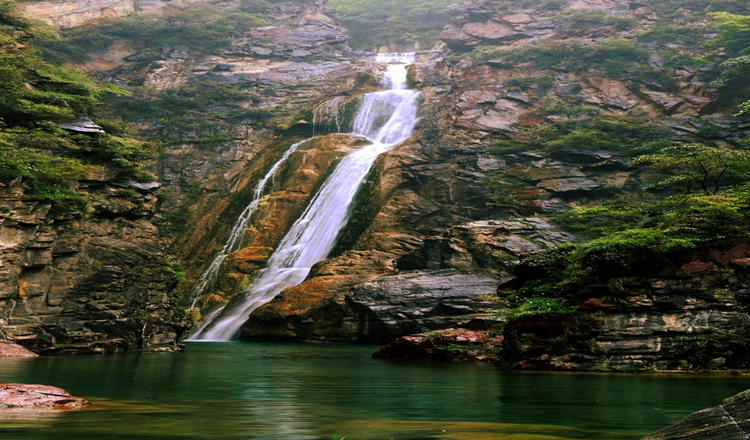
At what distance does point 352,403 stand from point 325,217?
28741 mm

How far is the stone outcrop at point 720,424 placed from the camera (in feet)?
10.6

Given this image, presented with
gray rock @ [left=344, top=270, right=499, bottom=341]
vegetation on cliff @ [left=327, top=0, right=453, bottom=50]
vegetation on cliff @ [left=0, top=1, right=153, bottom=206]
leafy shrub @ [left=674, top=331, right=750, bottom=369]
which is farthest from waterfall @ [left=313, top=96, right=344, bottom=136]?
leafy shrub @ [left=674, top=331, right=750, bottom=369]

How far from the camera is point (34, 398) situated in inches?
270

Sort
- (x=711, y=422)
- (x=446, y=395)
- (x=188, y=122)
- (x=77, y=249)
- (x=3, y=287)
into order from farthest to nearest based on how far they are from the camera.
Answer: (x=188, y=122) → (x=77, y=249) → (x=3, y=287) → (x=446, y=395) → (x=711, y=422)

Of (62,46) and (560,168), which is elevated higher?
(62,46)

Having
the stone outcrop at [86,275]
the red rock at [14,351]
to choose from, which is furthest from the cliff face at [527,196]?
the red rock at [14,351]

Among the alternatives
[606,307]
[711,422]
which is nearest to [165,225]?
[606,307]

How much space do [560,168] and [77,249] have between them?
83.1 ft

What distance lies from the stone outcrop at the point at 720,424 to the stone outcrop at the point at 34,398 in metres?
6.32

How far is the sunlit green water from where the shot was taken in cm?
559

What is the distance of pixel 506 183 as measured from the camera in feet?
113

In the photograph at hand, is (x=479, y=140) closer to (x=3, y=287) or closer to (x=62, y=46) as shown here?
(x=3, y=287)

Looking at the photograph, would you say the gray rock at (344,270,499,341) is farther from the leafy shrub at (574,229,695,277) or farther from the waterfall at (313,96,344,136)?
the waterfall at (313,96,344,136)

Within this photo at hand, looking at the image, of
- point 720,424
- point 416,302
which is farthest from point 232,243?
point 720,424
